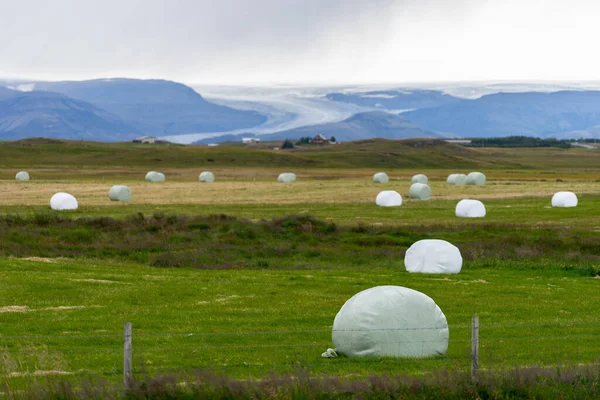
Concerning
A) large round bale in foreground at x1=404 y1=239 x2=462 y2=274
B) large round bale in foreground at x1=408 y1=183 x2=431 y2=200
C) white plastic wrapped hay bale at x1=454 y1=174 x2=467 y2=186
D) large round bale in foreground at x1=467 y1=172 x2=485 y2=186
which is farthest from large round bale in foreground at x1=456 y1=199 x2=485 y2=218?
white plastic wrapped hay bale at x1=454 y1=174 x2=467 y2=186

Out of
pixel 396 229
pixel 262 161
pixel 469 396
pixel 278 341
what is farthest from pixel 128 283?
pixel 262 161

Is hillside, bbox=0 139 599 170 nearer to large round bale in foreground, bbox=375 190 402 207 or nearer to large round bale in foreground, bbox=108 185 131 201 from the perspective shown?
large round bale in foreground, bbox=108 185 131 201

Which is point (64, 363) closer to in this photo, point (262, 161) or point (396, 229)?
point (396, 229)

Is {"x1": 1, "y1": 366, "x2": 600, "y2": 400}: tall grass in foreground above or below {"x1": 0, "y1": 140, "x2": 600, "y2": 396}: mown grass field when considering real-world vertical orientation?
above

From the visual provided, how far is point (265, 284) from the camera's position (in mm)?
29391

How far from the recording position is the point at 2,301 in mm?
24625

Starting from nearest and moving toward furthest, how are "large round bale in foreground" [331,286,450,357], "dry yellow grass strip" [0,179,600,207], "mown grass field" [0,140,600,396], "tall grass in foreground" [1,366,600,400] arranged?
"tall grass in foreground" [1,366,600,400]
"large round bale in foreground" [331,286,450,357]
"mown grass field" [0,140,600,396]
"dry yellow grass strip" [0,179,600,207]

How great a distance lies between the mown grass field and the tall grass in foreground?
75 cm

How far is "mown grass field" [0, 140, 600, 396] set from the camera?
712 inches

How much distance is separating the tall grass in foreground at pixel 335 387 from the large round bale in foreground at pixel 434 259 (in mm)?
17897

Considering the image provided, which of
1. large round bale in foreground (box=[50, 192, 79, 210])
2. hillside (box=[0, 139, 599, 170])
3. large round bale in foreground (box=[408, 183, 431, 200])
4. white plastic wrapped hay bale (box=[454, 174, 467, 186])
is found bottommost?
hillside (box=[0, 139, 599, 170])

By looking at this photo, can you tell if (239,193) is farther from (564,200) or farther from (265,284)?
(265,284)

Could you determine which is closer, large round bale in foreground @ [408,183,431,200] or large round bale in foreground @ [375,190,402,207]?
large round bale in foreground @ [375,190,402,207]

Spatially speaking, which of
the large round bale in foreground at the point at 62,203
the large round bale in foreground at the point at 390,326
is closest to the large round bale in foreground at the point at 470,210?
the large round bale in foreground at the point at 62,203
